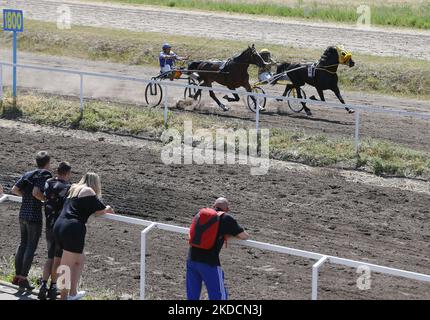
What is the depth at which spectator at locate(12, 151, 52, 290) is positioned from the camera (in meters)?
12.2

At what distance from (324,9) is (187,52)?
377 inches

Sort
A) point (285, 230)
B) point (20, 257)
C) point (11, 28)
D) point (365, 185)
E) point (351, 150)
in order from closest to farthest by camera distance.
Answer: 1. point (20, 257)
2. point (285, 230)
3. point (365, 185)
4. point (351, 150)
5. point (11, 28)

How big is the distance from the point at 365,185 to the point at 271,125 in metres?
4.49

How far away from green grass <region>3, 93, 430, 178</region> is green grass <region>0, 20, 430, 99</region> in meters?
7.38

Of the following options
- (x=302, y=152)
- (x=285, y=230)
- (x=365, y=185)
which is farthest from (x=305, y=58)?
(x=285, y=230)

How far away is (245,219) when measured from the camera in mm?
16375

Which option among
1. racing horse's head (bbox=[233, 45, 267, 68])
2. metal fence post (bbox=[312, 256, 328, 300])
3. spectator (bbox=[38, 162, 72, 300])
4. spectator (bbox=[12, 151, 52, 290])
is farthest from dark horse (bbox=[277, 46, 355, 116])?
metal fence post (bbox=[312, 256, 328, 300])

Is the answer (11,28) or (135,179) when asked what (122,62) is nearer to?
(11,28)

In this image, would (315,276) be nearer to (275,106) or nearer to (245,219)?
(245,219)

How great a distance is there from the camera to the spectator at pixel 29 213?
40.1 ft

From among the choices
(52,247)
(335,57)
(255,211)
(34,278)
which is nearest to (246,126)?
(335,57)

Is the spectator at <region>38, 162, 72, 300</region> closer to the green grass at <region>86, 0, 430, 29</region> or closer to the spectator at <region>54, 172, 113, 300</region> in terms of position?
the spectator at <region>54, 172, 113, 300</region>

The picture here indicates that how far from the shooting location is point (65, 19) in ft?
132

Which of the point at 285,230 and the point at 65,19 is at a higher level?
the point at 65,19
